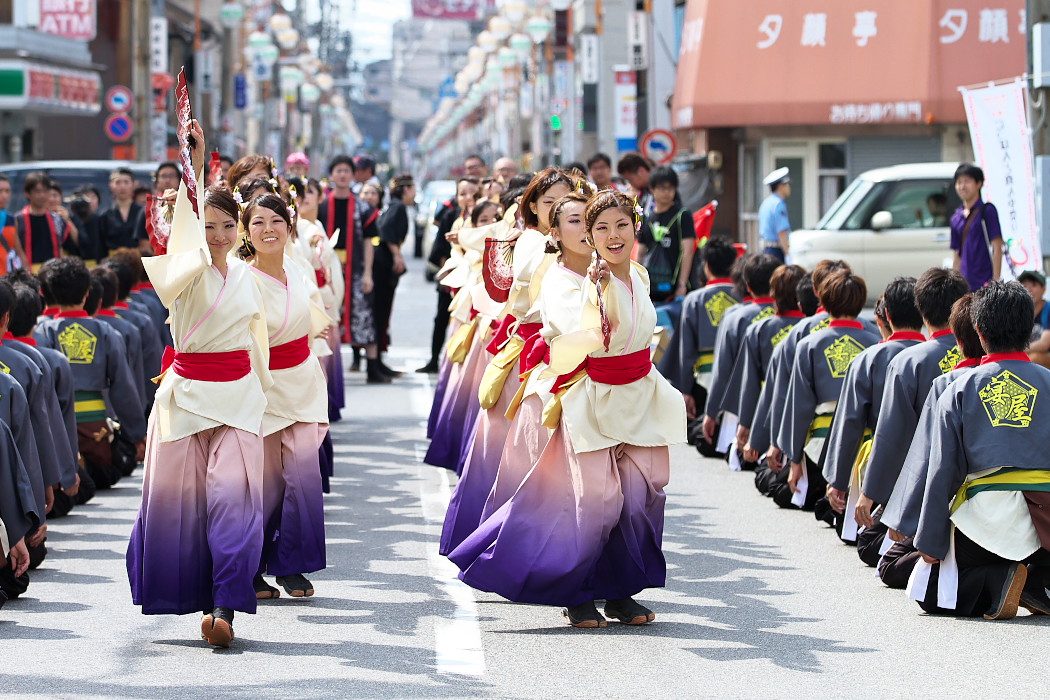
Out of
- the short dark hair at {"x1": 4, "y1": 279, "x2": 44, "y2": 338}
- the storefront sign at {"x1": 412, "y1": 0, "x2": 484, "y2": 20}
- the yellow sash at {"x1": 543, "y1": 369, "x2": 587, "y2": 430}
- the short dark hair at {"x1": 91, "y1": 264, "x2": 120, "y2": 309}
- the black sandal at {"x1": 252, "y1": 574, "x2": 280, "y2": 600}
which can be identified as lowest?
the black sandal at {"x1": 252, "y1": 574, "x2": 280, "y2": 600}

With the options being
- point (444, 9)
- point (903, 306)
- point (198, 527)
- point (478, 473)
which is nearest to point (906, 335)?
point (903, 306)

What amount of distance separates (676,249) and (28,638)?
7.25 meters

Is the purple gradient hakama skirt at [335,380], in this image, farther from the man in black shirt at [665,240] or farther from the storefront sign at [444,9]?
the storefront sign at [444,9]

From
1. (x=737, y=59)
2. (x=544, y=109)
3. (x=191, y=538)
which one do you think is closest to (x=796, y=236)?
(x=737, y=59)

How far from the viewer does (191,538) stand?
19.5ft

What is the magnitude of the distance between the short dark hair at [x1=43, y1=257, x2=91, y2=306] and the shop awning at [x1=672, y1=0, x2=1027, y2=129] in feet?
53.5

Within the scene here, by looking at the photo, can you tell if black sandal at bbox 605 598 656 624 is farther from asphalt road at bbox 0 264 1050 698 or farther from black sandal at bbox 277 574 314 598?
black sandal at bbox 277 574 314 598

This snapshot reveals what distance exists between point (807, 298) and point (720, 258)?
2.00m

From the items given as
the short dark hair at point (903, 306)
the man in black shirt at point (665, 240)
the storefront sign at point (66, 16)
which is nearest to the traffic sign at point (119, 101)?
the storefront sign at point (66, 16)

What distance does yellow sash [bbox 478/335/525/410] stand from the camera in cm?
762

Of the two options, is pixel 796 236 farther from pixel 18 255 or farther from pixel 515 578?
pixel 515 578

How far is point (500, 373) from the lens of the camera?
7672 mm

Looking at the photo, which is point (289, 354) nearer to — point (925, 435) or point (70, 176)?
point (925, 435)

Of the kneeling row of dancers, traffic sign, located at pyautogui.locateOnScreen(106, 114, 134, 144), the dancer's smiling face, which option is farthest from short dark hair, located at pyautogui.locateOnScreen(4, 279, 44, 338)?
traffic sign, located at pyautogui.locateOnScreen(106, 114, 134, 144)
